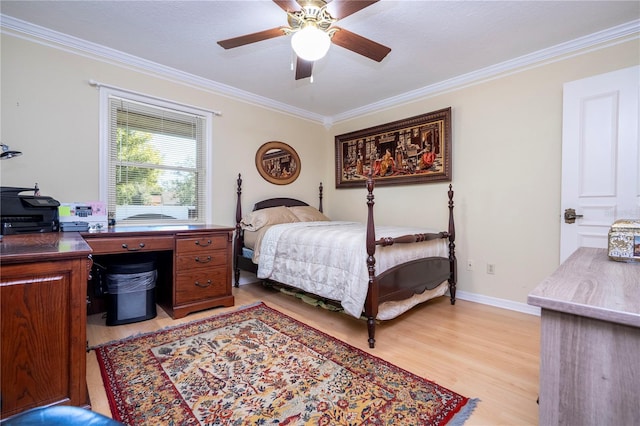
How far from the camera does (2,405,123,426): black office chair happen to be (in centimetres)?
60

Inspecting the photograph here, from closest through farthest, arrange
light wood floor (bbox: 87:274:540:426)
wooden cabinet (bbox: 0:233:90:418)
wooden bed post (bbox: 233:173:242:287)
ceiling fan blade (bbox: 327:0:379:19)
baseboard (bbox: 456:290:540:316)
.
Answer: wooden cabinet (bbox: 0:233:90:418) → light wood floor (bbox: 87:274:540:426) → ceiling fan blade (bbox: 327:0:379:19) → baseboard (bbox: 456:290:540:316) → wooden bed post (bbox: 233:173:242:287)

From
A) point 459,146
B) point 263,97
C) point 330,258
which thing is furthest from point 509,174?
point 263,97

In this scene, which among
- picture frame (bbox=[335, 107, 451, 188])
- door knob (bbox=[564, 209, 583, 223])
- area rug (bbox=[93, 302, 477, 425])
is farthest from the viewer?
picture frame (bbox=[335, 107, 451, 188])

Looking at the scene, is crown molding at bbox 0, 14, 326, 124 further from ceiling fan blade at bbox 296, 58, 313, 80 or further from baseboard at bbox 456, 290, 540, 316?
baseboard at bbox 456, 290, 540, 316

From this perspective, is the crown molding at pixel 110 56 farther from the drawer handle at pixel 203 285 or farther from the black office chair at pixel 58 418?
the black office chair at pixel 58 418

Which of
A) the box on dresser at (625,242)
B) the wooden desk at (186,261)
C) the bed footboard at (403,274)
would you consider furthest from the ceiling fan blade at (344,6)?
the wooden desk at (186,261)

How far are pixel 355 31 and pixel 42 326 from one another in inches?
110

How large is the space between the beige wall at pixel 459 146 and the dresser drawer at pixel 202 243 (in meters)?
0.83

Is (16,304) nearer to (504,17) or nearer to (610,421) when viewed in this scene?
(610,421)

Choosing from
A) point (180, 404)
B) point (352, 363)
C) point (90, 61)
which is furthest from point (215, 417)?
point (90, 61)

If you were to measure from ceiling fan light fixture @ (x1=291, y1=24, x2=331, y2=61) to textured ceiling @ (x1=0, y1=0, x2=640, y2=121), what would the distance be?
579 mm

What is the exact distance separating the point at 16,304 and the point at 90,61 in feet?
8.18

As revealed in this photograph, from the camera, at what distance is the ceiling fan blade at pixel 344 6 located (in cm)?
164

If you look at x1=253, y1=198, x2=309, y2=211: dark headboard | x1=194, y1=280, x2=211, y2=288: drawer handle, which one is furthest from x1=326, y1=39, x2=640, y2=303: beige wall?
x1=194, y1=280, x2=211, y2=288: drawer handle
